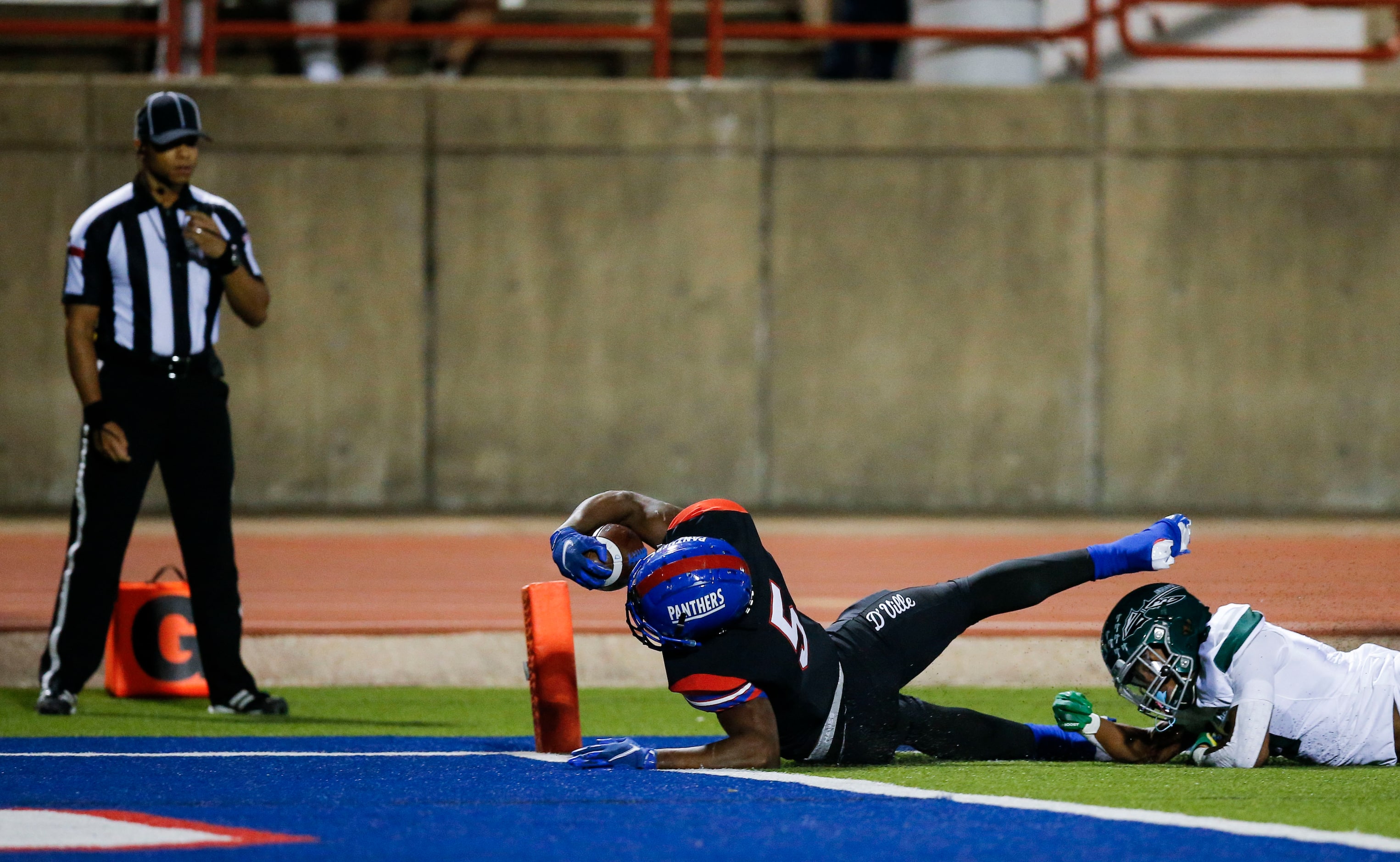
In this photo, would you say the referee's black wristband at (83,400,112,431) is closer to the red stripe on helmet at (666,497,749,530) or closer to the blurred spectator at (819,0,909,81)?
the red stripe on helmet at (666,497,749,530)

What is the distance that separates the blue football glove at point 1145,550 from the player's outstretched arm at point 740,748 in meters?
1.31

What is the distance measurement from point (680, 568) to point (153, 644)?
3168 millimetres

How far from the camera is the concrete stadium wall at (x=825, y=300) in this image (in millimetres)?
13508

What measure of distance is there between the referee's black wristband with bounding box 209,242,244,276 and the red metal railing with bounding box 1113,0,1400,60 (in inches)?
334

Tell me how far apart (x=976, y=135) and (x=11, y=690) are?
8.53 metres

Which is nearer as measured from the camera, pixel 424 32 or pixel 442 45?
pixel 424 32

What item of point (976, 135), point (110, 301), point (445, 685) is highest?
point (976, 135)

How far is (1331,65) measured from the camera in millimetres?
14906

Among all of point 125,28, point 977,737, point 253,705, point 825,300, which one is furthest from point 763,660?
point 125,28

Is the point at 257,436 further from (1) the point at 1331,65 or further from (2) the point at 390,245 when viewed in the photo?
(1) the point at 1331,65

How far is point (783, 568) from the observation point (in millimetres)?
10453

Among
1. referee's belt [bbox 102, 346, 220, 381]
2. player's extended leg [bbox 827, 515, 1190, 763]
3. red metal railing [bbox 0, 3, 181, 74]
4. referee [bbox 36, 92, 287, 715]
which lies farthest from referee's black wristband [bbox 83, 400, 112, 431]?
red metal railing [bbox 0, 3, 181, 74]

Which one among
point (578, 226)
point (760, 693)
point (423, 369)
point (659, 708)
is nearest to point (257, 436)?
point (423, 369)

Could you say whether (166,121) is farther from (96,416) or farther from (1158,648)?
(1158,648)
